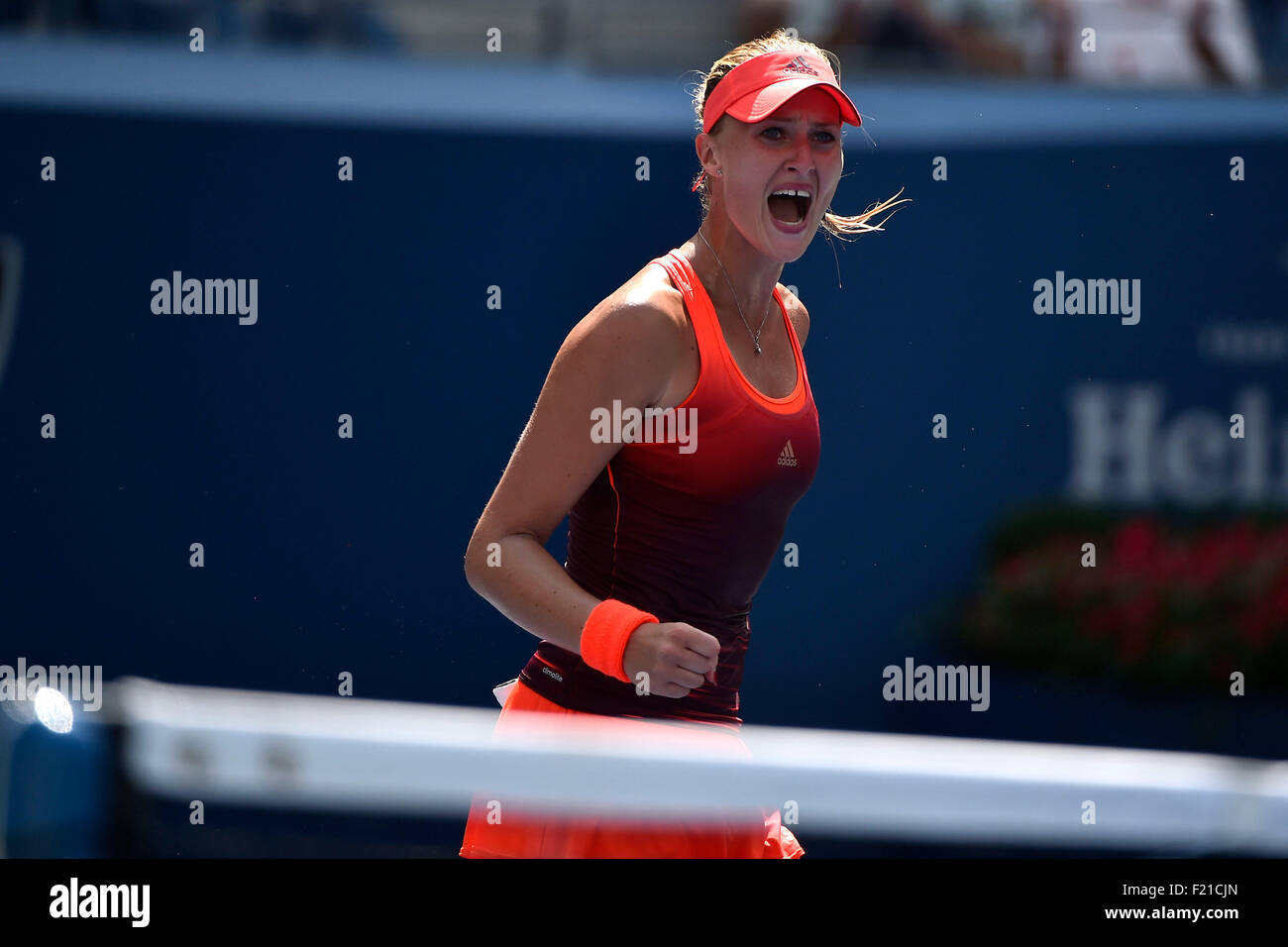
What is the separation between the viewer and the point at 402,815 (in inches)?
70.7

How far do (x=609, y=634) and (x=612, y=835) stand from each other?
0.41m

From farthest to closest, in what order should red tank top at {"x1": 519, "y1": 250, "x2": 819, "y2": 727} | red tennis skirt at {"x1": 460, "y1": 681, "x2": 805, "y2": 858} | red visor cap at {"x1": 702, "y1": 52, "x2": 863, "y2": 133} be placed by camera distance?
red visor cap at {"x1": 702, "y1": 52, "x2": 863, "y2": 133} → red tank top at {"x1": 519, "y1": 250, "x2": 819, "y2": 727} → red tennis skirt at {"x1": 460, "y1": 681, "x2": 805, "y2": 858}

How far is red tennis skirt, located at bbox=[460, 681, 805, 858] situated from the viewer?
6.19 feet

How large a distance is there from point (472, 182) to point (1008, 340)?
2603mm

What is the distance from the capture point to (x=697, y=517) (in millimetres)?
2430

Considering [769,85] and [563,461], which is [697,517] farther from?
[769,85]

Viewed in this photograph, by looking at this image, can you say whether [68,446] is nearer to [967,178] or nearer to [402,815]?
[967,178]

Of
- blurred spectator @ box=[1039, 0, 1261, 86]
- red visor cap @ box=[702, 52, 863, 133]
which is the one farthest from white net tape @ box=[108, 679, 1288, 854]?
blurred spectator @ box=[1039, 0, 1261, 86]

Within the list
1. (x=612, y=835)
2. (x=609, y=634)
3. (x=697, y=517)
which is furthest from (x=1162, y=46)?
(x=612, y=835)

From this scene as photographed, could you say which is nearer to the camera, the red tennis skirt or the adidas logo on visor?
the red tennis skirt

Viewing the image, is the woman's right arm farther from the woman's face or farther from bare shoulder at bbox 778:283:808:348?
bare shoulder at bbox 778:283:808:348
